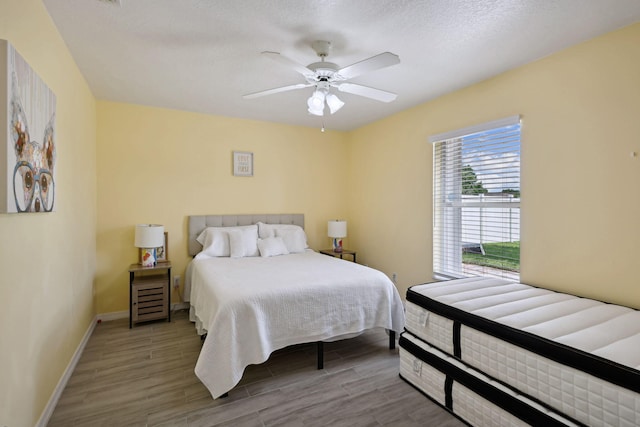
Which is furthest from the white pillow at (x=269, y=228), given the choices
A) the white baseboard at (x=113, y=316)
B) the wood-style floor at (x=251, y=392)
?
the white baseboard at (x=113, y=316)

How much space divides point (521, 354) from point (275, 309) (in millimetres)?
1579

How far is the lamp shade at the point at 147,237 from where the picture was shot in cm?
350

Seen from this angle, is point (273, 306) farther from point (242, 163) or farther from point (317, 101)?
point (242, 163)

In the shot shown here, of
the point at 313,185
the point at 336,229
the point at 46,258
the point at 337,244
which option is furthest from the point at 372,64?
the point at 337,244

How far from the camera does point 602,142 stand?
2.23 meters

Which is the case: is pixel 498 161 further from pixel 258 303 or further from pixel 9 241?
pixel 9 241

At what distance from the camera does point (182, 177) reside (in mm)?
4051

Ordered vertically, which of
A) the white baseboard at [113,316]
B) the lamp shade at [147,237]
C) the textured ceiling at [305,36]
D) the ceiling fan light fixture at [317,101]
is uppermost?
the textured ceiling at [305,36]

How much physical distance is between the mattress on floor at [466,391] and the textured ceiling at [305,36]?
7.19 ft

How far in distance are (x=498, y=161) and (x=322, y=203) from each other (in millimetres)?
2659

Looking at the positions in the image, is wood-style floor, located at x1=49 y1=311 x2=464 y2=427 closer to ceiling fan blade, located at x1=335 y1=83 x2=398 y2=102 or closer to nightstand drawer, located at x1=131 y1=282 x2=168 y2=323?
nightstand drawer, located at x1=131 y1=282 x2=168 y2=323

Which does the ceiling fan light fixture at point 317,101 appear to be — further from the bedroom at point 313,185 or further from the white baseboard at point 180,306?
the white baseboard at point 180,306

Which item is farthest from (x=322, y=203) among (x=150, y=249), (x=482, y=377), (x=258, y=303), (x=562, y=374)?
(x=562, y=374)

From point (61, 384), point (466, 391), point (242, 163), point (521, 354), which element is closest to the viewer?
point (521, 354)
